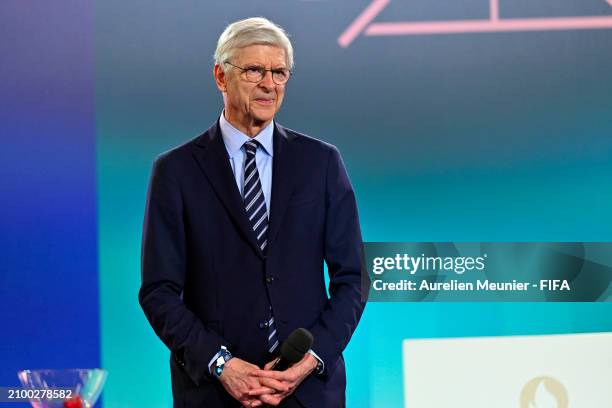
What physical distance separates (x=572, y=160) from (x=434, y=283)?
0.80 metres

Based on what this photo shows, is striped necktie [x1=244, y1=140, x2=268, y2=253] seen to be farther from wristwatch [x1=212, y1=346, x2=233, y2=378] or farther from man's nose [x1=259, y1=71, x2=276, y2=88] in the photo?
wristwatch [x1=212, y1=346, x2=233, y2=378]

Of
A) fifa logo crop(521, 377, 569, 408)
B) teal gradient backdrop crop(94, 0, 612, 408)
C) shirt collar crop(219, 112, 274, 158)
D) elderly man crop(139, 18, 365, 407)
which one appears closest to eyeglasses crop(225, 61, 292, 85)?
elderly man crop(139, 18, 365, 407)

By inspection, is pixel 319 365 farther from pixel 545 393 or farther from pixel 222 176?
pixel 545 393

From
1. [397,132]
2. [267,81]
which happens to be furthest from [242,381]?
[397,132]

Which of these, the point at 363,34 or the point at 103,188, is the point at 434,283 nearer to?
the point at 363,34

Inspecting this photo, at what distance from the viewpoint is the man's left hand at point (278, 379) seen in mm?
2447

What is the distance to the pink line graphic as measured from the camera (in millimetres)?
3832

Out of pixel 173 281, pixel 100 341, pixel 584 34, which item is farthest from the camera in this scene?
pixel 100 341

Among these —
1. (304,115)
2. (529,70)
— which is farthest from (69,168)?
(529,70)

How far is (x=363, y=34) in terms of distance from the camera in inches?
155

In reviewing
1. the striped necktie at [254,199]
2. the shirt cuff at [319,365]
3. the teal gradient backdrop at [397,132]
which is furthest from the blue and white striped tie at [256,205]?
the teal gradient backdrop at [397,132]

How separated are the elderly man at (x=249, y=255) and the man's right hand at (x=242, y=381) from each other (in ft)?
0.10

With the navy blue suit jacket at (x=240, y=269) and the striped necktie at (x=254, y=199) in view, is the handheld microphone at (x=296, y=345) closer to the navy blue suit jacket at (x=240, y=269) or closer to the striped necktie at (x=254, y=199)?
the navy blue suit jacket at (x=240, y=269)

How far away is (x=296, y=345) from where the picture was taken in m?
2.29
